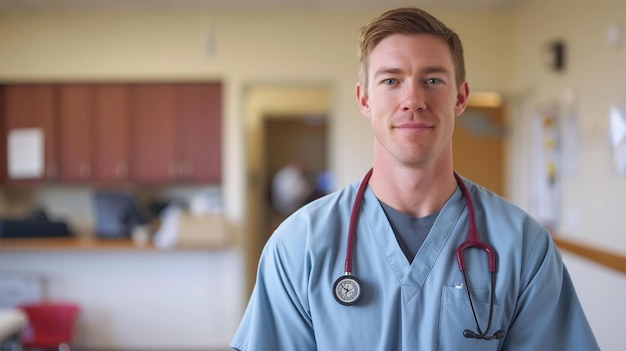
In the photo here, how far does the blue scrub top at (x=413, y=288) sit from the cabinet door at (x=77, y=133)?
3.72 m

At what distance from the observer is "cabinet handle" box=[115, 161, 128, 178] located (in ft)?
15.0

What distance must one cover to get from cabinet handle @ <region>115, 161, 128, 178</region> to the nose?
12.6 ft

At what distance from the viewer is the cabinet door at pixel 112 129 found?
4.56m

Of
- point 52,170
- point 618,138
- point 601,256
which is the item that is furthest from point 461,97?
point 52,170

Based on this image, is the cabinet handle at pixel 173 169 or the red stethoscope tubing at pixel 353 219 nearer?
the red stethoscope tubing at pixel 353 219

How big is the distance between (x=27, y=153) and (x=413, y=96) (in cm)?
423

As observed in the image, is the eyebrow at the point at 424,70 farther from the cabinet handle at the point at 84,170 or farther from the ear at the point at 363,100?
the cabinet handle at the point at 84,170

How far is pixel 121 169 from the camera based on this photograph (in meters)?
4.57

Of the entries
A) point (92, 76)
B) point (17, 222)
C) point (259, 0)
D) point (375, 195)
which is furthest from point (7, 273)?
point (375, 195)

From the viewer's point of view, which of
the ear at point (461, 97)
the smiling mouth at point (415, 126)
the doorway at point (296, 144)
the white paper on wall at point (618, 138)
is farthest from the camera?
the doorway at point (296, 144)

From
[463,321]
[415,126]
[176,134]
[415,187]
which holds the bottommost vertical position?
[463,321]

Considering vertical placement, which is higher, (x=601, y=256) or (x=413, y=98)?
(x=413, y=98)

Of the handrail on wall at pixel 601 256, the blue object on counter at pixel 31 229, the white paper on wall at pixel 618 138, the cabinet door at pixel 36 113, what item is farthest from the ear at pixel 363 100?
the cabinet door at pixel 36 113

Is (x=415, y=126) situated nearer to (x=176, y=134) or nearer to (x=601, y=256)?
(x=601, y=256)
